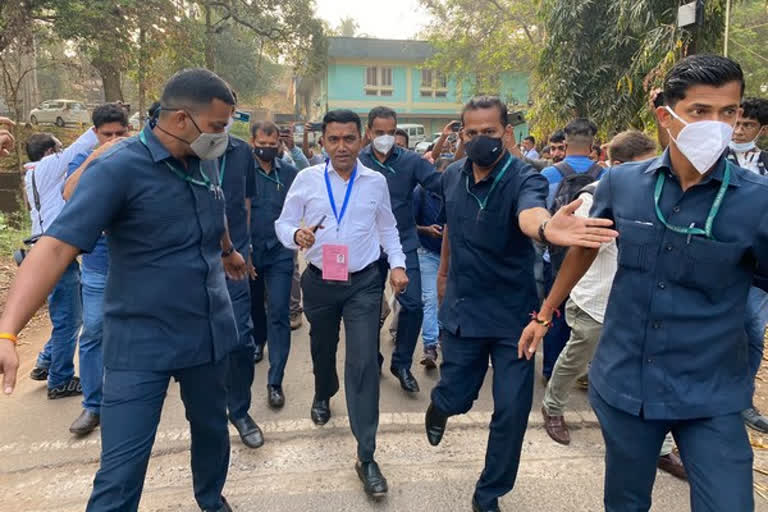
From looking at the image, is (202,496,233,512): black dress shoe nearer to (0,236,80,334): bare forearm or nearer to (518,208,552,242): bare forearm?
(0,236,80,334): bare forearm

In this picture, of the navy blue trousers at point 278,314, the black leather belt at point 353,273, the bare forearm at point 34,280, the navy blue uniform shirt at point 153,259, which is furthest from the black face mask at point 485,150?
the navy blue trousers at point 278,314

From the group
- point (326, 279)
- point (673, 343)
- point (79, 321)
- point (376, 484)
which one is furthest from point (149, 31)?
point (673, 343)

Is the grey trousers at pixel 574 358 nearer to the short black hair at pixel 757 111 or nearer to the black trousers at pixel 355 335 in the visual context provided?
the black trousers at pixel 355 335

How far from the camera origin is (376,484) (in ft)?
9.53

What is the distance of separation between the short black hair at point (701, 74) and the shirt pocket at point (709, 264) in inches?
20.2

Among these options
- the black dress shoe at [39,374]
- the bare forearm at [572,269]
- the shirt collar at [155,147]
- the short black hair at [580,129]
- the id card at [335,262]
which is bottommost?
the black dress shoe at [39,374]

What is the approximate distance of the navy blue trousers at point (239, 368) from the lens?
11.6 ft

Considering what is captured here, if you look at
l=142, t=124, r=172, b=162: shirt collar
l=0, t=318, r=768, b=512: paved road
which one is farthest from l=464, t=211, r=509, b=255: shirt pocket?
l=142, t=124, r=172, b=162: shirt collar

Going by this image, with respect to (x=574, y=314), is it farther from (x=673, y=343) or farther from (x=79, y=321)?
(x=79, y=321)

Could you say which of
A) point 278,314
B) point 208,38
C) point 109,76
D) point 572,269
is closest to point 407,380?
point 278,314

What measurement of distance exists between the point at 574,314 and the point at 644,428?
1.80 meters

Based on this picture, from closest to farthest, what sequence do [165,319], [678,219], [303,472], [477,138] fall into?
[678,219], [165,319], [477,138], [303,472]

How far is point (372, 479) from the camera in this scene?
293 centimetres

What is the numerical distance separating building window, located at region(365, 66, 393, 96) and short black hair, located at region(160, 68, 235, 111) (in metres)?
32.6
